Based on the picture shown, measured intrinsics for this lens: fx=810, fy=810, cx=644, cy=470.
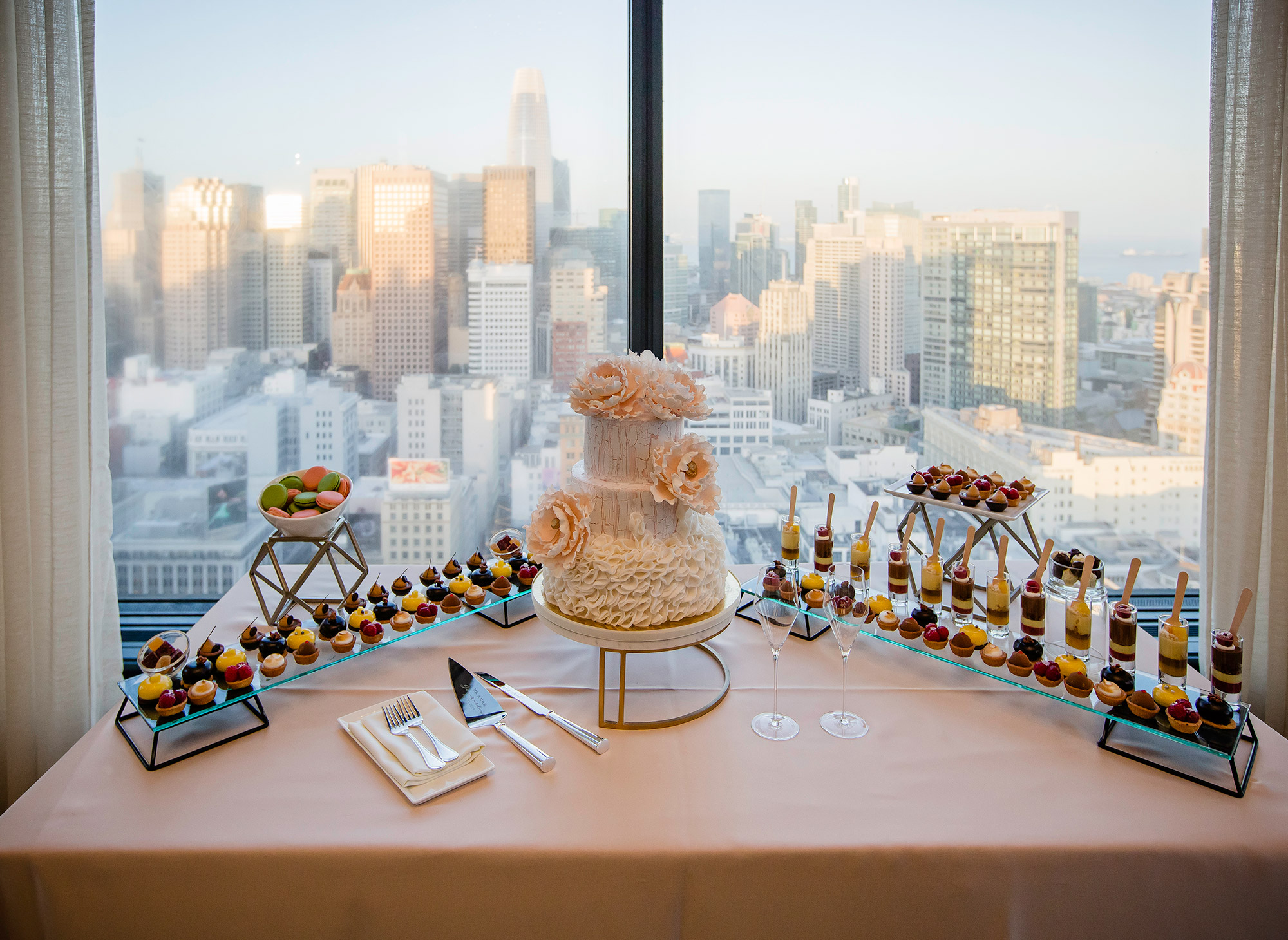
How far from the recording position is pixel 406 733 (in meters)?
1.43

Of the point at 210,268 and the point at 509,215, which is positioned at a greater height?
the point at 509,215

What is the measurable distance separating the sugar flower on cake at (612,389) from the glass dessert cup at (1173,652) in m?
1.05

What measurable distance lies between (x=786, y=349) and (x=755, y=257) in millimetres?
301

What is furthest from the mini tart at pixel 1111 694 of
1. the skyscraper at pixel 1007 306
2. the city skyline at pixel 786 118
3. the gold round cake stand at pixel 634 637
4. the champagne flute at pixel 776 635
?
the city skyline at pixel 786 118

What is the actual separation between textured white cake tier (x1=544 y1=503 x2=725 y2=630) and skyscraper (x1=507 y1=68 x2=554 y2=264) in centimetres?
131

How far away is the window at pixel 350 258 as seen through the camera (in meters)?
2.30

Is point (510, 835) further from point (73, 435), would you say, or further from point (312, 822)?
point (73, 435)

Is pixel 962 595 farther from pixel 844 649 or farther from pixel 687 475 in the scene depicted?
pixel 687 475

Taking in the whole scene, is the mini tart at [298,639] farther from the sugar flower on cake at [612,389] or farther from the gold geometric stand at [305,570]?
the sugar flower on cake at [612,389]

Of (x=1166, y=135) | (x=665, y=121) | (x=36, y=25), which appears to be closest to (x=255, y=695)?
(x=36, y=25)

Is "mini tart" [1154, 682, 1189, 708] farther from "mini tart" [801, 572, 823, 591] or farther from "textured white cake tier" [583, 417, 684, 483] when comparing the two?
"textured white cake tier" [583, 417, 684, 483]

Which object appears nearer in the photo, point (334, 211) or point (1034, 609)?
point (1034, 609)

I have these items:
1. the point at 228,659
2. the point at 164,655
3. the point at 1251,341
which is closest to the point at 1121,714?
the point at 1251,341

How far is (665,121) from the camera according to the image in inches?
95.7
